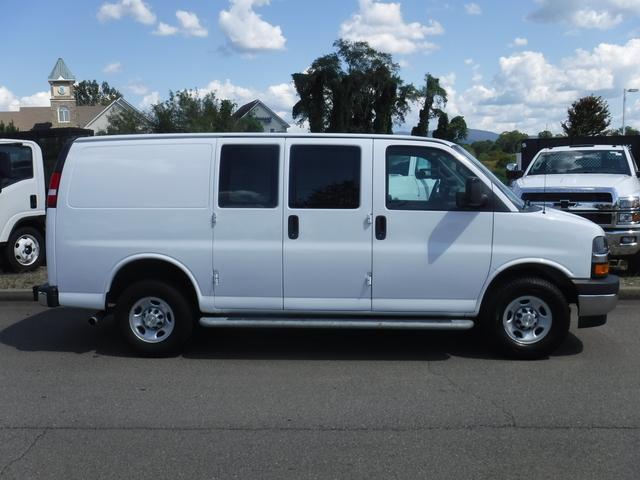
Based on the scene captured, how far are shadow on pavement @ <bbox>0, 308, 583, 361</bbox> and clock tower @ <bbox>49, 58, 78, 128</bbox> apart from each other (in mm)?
76990

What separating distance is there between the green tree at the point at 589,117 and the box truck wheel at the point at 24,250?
146 ft

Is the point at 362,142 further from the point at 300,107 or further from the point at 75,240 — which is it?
the point at 300,107

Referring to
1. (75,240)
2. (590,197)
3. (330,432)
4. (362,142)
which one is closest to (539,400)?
(330,432)

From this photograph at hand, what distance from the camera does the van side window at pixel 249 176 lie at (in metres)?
6.29

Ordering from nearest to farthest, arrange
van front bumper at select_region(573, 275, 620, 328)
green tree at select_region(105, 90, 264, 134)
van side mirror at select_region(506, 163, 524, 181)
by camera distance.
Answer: van front bumper at select_region(573, 275, 620, 328)
van side mirror at select_region(506, 163, 524, 181)
green tree at select_region(105, 90, 264, 134)

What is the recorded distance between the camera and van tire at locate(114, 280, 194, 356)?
21.1 ft

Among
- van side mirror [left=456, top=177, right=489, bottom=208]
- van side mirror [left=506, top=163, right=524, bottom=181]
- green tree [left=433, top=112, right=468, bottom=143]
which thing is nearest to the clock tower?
green tree [left=433, top=112, right=468, bottom=143]

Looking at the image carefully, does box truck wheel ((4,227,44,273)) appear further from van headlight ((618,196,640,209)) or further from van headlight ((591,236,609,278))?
van headlight ((618,196,640,209))

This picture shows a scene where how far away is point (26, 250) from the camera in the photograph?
424 inches

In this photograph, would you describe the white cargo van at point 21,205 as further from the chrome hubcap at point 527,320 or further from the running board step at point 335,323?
the chrome hubcap at point 527,320

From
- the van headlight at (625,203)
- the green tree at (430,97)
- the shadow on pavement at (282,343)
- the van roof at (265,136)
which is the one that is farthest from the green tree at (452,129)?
the van roof at (265,136)

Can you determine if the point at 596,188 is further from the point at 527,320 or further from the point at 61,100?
the point at 61,100

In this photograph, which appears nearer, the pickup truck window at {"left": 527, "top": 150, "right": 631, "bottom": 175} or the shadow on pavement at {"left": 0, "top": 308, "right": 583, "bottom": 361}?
the shadow on pavement at {"left": 0, "top": 308, "right": 583, "bottom": 361}

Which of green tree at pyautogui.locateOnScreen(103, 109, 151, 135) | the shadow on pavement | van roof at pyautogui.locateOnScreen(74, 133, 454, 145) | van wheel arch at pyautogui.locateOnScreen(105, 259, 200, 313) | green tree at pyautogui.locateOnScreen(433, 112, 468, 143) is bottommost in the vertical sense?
the shadow on pavement
